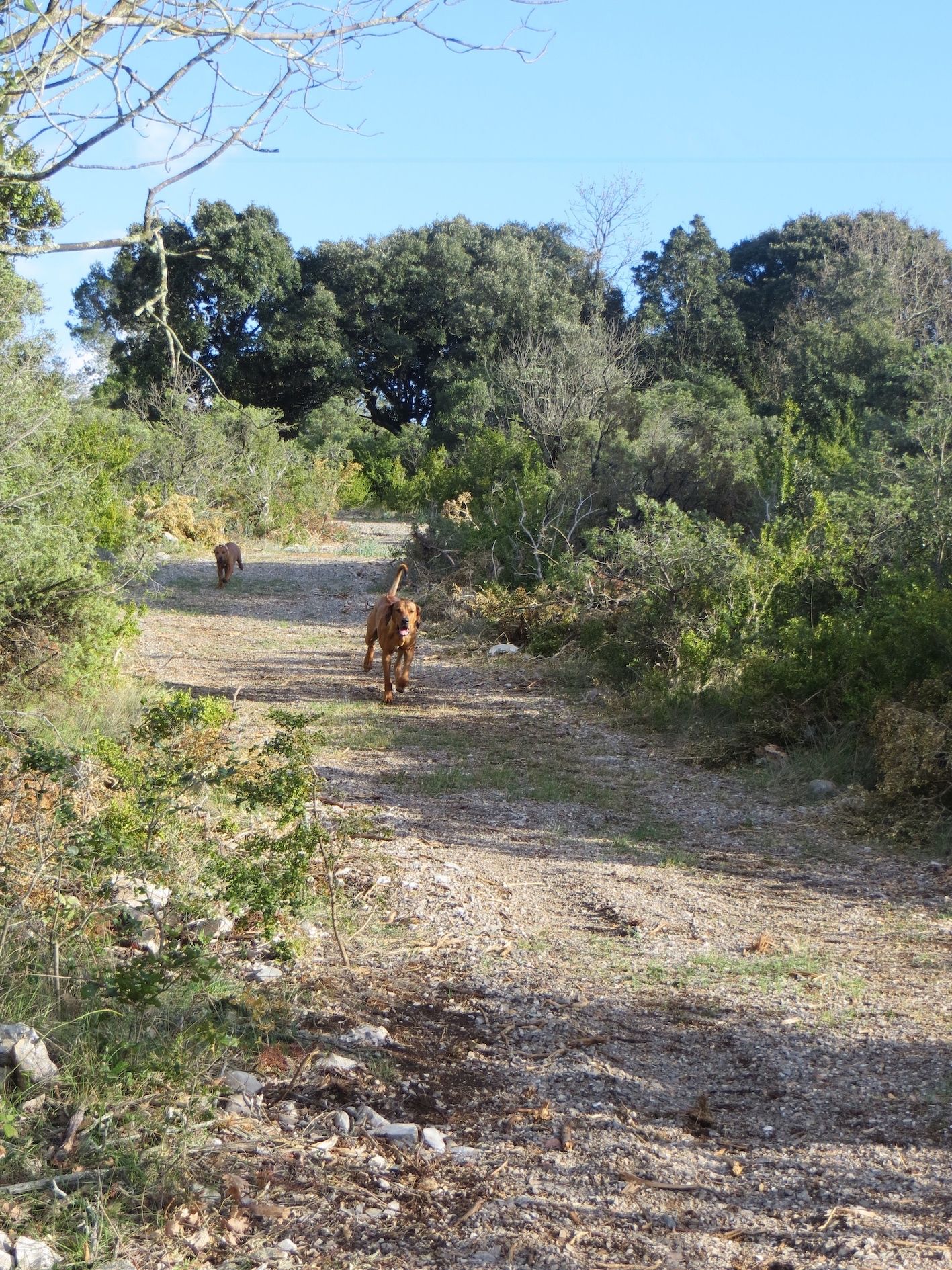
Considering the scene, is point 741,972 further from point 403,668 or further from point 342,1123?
point 403,668

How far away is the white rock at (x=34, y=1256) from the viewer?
8.48 ft

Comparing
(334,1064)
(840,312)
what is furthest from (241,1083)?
(840,312)

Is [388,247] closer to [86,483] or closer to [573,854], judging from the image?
[86,483]

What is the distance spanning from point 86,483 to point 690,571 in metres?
5.38

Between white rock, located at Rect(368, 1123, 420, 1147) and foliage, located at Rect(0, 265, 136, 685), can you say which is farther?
foliage, located at Rect(0, 265, 136, 685)

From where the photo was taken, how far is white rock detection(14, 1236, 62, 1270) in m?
2.58

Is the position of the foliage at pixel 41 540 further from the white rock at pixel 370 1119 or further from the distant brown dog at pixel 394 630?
→ the white rock at pixel 370 1119

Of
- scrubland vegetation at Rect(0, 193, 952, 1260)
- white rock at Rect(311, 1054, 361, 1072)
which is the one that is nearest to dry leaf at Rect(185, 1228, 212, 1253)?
scrubland vegetation at Rect(0, 193, 952, 1260)

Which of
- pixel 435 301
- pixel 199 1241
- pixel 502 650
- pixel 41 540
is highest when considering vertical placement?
pixel 435 301

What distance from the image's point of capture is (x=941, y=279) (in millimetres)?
32719

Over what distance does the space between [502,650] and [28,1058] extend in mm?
9798

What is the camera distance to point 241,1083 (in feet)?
11.4

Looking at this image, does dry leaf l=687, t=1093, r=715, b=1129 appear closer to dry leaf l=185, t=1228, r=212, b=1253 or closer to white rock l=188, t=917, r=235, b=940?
dry leaf l=185, t=1228, r=212, b=1253

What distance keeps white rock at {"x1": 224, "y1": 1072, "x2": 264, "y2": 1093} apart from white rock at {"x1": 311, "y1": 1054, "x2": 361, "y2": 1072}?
0.71ft
